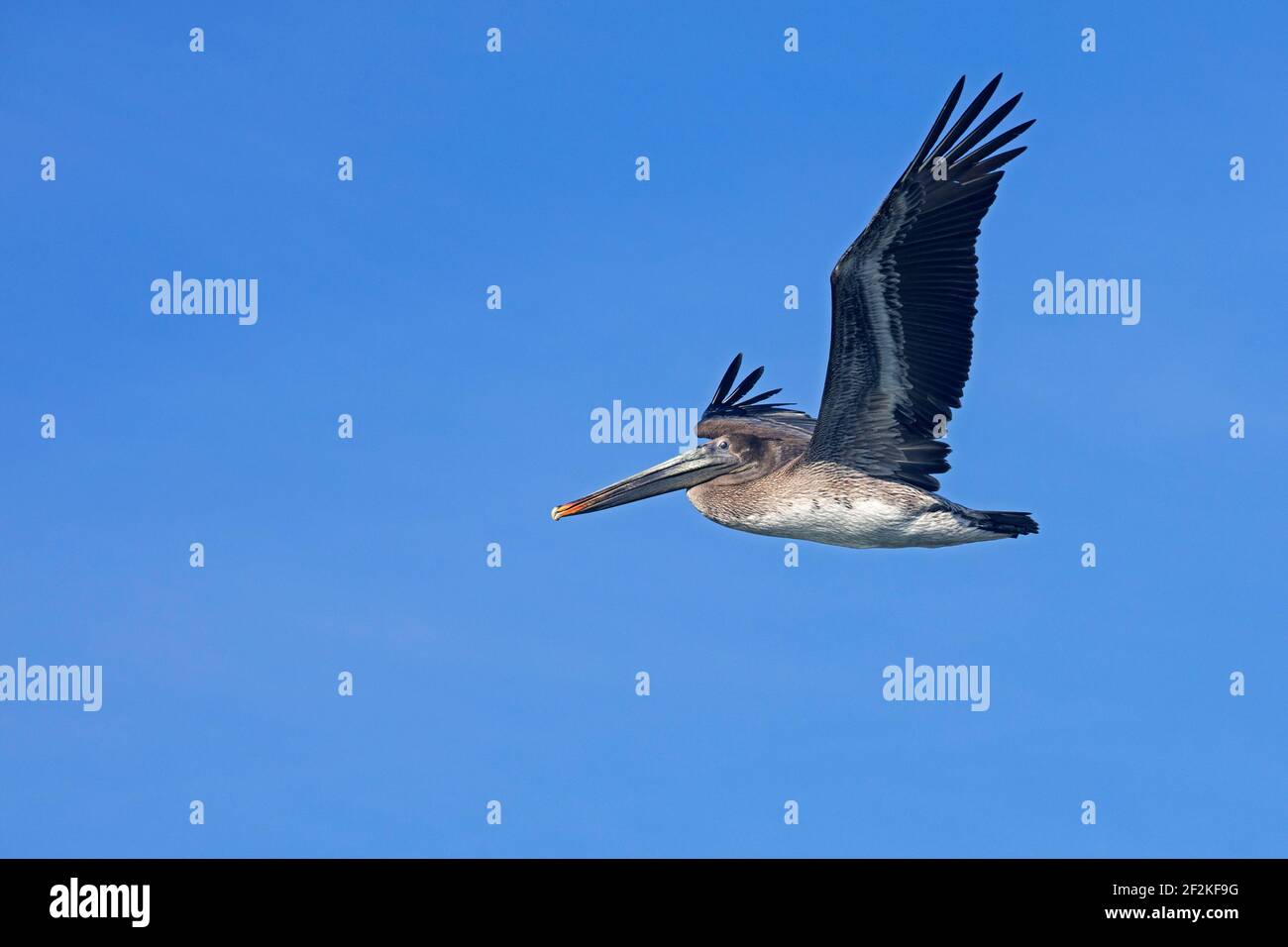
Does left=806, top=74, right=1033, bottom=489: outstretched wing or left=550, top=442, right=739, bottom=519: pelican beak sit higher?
left=806, top=74, right=1033, bottom=489: outstretched wing

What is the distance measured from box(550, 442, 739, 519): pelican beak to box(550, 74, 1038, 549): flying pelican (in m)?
0.02

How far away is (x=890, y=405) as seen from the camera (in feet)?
52.9

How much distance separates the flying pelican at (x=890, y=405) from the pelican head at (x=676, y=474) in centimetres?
2

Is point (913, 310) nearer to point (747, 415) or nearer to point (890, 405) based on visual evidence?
point (890, 405)

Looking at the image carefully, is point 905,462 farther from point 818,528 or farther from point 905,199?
point 905,199

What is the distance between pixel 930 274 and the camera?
15.3 metres

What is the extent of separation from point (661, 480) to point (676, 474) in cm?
21

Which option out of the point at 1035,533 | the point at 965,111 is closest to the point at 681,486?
the point at 1035,533

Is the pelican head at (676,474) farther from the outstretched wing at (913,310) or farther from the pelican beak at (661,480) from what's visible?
the outstretched wing at (913,310)

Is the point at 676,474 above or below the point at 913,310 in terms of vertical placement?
below

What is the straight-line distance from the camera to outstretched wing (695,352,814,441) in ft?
59.9

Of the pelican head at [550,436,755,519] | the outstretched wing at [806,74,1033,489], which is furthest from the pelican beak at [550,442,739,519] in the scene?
the outstretched wing at [806,74,1033,489]

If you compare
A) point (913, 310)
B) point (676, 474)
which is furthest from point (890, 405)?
point (676, 474)

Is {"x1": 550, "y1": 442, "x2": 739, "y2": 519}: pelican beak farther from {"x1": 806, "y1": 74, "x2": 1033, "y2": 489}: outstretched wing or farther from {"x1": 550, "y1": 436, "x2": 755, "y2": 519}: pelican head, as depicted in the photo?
{"x1": 806, "y1": 74, "x2": 1033, "y2": 489}: outstretched wing
